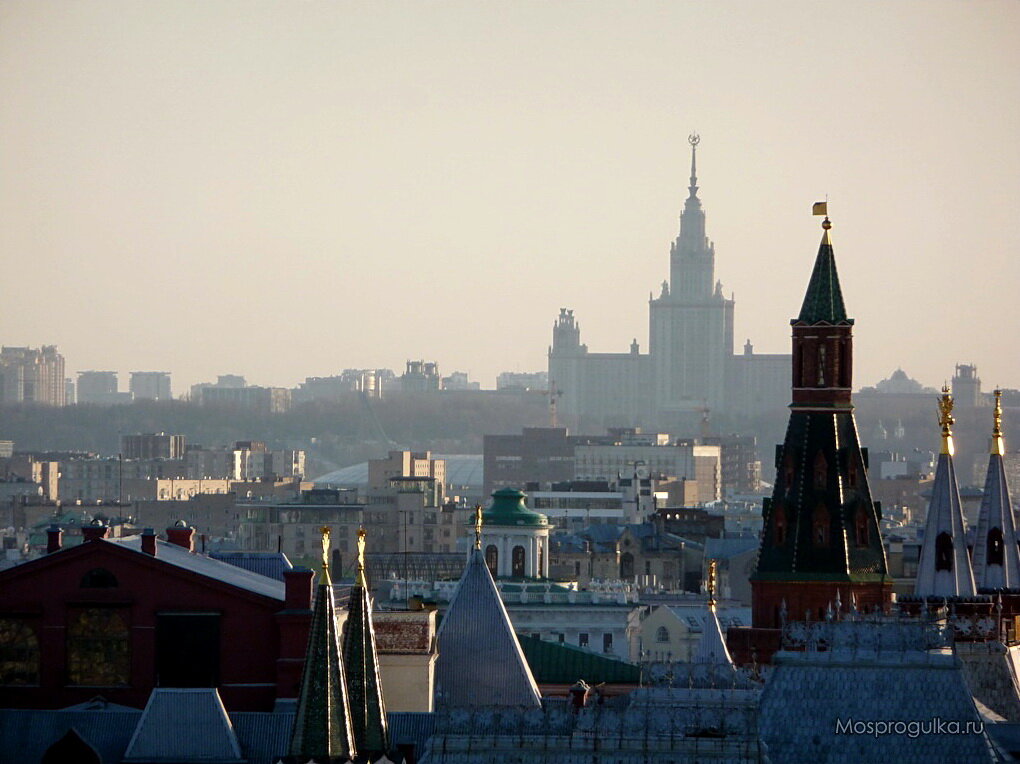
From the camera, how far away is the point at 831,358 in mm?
61688

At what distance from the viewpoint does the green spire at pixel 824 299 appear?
62.3 metres

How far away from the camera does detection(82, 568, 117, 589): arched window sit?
52.3 metres

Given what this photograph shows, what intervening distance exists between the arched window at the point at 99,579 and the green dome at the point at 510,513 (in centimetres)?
4316

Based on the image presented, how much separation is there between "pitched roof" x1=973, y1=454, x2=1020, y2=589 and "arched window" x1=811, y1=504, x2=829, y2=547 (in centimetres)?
283

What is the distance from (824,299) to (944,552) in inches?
232

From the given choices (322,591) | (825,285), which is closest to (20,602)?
(322,591)

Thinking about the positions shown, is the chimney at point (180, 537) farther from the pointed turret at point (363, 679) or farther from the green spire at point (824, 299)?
the pointed turret at point (363, 679)

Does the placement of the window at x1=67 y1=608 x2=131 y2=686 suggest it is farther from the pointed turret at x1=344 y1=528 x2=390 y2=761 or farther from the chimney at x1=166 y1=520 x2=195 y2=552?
the chimney at x1=166 y1=520 x2=195 y2=552

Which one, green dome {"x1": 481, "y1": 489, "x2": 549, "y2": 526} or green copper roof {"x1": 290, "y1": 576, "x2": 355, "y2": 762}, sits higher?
green dome {"x1": 481, "y1": 489, "x2": 549, "y2": 526}

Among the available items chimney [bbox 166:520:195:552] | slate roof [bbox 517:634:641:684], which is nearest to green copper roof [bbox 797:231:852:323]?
slate roof [bbox 517:634:641:684]

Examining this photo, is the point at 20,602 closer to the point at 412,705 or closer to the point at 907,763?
the point at 412,705

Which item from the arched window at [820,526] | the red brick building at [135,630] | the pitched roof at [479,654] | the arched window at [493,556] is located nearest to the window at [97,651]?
the red brick building at [135,630]

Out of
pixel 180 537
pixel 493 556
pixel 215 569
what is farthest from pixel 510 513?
pixel 215 569

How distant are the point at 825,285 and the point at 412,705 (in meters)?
14.3
